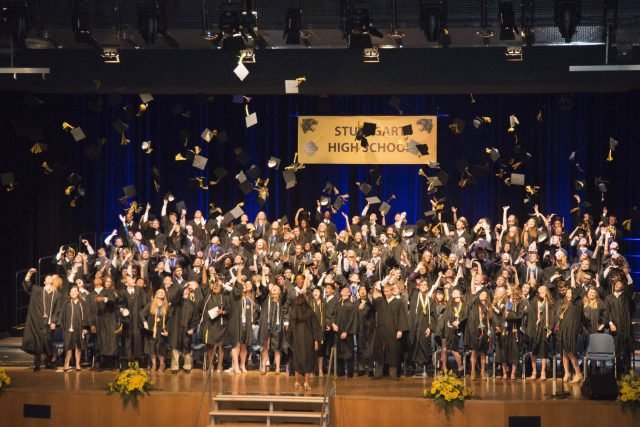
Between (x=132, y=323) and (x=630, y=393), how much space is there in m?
6.37

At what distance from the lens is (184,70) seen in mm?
16984

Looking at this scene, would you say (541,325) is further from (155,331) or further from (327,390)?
(155,331)

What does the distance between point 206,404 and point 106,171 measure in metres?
8.10

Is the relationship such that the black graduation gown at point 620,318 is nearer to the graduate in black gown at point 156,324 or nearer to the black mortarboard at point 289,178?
the graduate in black gown at point 156,324

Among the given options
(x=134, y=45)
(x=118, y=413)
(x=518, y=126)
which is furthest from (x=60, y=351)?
(x=518, y=126)

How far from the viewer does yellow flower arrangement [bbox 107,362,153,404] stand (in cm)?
1235

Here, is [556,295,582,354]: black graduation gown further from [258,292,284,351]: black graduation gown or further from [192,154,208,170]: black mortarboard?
[192,154,208,170]: black mortarboard

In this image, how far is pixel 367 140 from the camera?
742 inches

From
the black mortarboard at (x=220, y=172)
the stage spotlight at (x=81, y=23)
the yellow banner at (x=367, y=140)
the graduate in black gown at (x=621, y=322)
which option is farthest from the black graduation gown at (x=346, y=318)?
the yellow banner at (x=367, y=140)

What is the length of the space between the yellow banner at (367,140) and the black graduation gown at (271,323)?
231 inches

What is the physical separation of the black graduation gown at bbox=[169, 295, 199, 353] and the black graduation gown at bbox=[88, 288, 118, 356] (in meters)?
0.77

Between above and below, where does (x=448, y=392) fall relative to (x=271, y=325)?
below

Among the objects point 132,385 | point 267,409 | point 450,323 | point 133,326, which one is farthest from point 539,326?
point 133,326

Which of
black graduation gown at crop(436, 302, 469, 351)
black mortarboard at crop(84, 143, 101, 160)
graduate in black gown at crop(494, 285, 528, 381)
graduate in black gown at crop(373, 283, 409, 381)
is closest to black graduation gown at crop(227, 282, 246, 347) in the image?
graduate in black gown at crop(373, 283, 409, 381)
